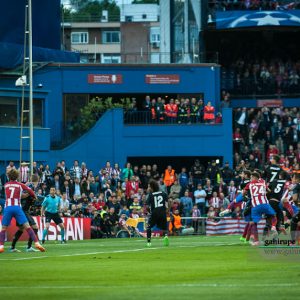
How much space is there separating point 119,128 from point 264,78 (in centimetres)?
872

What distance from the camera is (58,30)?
58.6 m

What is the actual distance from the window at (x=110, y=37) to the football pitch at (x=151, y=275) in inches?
3449

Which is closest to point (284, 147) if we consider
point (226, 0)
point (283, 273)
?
point (226, 0)

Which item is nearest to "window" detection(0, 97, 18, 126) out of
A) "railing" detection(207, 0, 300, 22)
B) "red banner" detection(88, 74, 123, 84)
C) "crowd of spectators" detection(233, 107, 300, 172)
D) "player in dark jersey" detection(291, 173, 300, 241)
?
"red banner" detection(88, 74, 123, 84)

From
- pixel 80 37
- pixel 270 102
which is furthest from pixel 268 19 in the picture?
pixel 80 37

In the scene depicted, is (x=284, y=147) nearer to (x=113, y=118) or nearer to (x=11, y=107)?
(x=113, y=118)

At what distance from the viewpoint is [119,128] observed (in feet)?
173

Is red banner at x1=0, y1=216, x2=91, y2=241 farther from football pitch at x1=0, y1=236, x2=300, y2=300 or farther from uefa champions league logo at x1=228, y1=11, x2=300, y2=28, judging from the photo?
uefa champions league logo at x1=228, y1=11, x2=300, y2=28

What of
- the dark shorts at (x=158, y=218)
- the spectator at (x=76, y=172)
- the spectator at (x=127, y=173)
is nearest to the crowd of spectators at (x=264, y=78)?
the spectator at (x=127, y=173)

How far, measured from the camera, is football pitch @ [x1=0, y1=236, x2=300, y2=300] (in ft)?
52.8

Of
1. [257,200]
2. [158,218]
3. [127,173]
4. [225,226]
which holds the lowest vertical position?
[225,226]

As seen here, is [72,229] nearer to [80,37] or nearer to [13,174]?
[13,174]

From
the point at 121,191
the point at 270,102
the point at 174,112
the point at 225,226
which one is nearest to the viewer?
the point at 225,226

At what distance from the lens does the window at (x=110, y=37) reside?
113250 millimetres
